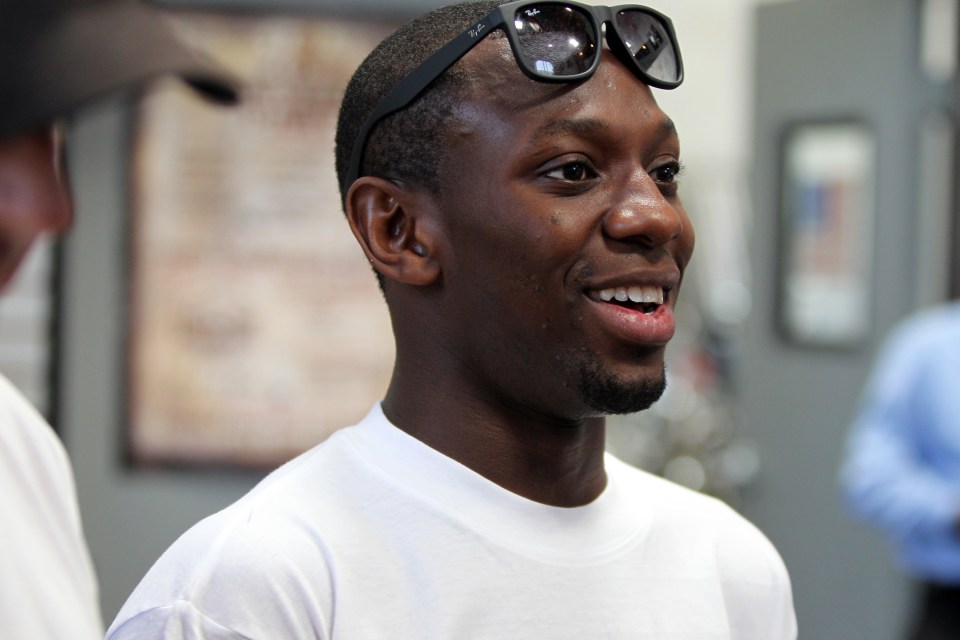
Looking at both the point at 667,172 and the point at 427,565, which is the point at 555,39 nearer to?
the point at 667,172

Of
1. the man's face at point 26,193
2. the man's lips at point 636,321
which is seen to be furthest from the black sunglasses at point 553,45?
the man's face at point 26,193

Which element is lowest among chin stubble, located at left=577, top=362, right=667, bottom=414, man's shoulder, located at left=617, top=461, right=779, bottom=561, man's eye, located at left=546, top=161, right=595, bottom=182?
man's shoulder, located at left=617, top=461, right=779, bottom=561

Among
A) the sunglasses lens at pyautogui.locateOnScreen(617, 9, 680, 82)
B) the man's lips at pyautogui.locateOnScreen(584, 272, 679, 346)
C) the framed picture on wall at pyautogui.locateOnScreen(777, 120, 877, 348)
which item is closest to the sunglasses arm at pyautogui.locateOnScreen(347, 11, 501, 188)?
the sunglasses lens at pyautogui.locateOnScreen(617, 9, 680, 82)

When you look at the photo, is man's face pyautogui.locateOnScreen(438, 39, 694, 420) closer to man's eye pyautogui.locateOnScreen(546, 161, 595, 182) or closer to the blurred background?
man's eye pyautogui.locateOnScreen(546, 161, 595, 182)

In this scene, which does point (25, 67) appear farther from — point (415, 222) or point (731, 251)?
point (731, 251)

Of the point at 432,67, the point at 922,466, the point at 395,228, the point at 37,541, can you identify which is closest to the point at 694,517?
the point at 395,228

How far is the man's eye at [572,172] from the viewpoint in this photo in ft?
4.35

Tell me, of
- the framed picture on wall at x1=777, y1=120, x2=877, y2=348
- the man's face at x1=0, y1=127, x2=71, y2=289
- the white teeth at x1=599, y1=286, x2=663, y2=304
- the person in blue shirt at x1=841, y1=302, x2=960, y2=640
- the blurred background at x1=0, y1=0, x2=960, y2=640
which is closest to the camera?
the white teeth at x1=599, y1=286, x2=663, y2=304

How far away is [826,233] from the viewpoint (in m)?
4.81

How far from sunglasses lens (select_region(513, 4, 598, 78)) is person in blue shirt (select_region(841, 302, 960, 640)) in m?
2.41

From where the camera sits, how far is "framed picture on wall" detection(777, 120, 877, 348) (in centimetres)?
468

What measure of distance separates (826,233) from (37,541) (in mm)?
3876

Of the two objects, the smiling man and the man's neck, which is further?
the man's neck

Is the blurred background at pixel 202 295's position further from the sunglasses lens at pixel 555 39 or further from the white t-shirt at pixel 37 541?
the sunglasses lens at pixel 555 39
